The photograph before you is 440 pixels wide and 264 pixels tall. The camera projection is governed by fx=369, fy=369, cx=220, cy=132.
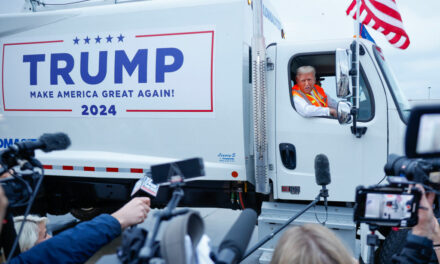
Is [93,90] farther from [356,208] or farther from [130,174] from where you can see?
[356,208]

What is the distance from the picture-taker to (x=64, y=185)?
454 centimetres

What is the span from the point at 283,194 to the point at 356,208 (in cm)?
231

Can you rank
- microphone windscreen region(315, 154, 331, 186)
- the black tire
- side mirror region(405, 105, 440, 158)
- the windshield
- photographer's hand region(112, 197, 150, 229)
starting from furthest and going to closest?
the black tire < the windshield < microphone windscreen region(315, 154, 331, 186) < photographer's hand region(112, 197, 150, 229) < side mirror region(405, 105, 440, 158)

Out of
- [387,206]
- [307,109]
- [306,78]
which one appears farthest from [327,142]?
[387,206]

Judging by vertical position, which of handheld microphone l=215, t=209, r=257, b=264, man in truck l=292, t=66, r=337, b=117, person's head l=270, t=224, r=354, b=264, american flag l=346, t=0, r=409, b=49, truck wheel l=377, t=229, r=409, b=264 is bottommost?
truck wheel l=377, t=229, r=409, b=264

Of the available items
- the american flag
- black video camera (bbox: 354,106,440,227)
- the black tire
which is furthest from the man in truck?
the black tire

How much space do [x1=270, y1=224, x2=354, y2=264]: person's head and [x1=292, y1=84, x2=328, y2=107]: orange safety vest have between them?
2661 millimetres

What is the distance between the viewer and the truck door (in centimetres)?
368

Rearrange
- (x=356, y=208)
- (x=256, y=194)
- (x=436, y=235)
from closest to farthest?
(x=356, y=208) → (x=436, y=235) → (x=256, y=194)

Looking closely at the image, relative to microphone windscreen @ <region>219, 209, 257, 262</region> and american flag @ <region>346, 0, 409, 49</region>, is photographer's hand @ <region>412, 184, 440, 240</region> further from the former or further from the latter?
american flag @ <region>346, 0, 409, 49</region>

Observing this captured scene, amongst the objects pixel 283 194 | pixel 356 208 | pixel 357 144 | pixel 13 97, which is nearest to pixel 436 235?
pixel 356 208

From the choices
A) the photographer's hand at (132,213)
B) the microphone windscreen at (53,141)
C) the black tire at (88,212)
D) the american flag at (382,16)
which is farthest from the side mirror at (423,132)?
the black tire at (88,212)

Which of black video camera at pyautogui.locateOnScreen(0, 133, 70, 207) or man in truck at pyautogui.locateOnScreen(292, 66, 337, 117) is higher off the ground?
man in truck at pyautogui.locateOnScreen(292, 66, 337, 117)

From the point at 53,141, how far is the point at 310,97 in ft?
9.79
